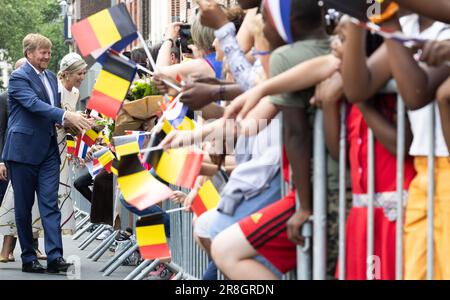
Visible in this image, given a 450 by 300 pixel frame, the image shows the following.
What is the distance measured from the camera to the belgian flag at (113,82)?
6.27 meters

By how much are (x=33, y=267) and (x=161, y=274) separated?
1.67 metres

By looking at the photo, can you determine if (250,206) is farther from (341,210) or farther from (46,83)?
(46,83)

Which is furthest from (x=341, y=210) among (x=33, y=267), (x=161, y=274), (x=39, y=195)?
(x=39, y=195)

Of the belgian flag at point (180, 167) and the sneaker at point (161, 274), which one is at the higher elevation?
the belgian flag at point (180, 167)

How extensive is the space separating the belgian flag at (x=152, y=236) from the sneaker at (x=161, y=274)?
3441 mm

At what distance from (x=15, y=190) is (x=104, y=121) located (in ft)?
4.40

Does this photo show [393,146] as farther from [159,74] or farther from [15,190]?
[15,190]

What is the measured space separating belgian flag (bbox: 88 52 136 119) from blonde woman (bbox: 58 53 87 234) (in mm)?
6131

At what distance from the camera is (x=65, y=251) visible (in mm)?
14461

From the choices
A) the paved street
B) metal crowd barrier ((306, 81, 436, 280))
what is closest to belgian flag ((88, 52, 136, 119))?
metal crowd barrier ((306, 81, 436, 280))

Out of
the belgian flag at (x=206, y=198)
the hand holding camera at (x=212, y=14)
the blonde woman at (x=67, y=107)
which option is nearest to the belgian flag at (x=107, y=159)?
the blonde woman at (x=67, y=107)

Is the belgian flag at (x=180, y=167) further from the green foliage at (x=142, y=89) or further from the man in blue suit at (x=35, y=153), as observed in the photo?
the man in blue suit at (x=35, y=153)

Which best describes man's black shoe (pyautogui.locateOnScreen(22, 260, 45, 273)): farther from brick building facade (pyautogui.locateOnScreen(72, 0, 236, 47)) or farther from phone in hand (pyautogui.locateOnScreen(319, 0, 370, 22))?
brick building facade (pyautogui.locateOnScreen(72, 0, 236, 47))
